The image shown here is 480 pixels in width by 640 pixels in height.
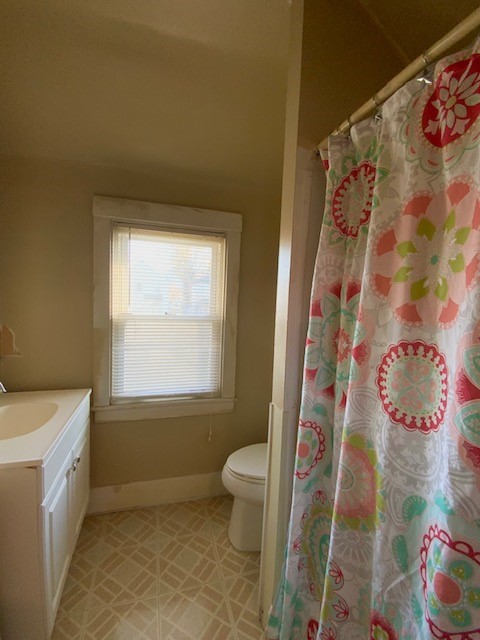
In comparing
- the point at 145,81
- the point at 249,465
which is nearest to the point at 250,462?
the point at 249,465

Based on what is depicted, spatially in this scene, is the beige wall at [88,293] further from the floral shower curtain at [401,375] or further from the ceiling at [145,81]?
the floral shower curtain at [401,375]

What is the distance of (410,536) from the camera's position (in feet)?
2.48

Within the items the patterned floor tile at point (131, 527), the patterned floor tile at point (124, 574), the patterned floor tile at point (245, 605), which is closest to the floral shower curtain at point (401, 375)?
the patterned floor tile at point (245, 605)

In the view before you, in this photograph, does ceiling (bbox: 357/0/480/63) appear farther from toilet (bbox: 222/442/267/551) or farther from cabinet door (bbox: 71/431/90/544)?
cabinet door (bbox: 71/431/90/544)

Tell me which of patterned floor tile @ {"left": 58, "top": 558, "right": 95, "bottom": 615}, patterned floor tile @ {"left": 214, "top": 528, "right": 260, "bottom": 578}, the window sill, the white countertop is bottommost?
patterned floor tile @ {"left": 214, "top": 528, "right": 260, "bottom": 578}

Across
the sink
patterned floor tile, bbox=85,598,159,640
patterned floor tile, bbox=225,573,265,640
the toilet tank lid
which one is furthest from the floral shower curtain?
the sink

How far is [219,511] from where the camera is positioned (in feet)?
6.67

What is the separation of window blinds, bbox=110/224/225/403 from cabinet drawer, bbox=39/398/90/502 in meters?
0.29

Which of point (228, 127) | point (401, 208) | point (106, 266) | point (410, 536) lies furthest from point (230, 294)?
point (410, 536)

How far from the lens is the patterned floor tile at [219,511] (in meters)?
1.90

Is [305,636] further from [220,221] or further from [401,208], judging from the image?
[220,221]

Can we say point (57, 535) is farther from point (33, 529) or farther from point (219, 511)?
point (219, 511)

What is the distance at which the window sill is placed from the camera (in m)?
1.90

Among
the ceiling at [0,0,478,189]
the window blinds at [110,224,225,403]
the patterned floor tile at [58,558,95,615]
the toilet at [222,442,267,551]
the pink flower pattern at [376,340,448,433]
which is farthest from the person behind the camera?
the window blinds at [110,224,225,403]
